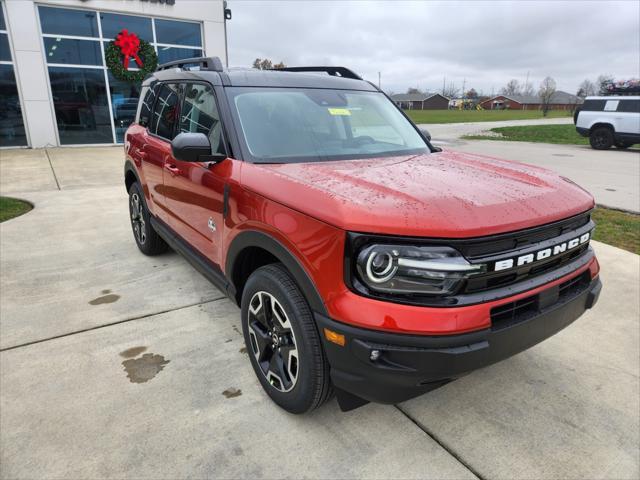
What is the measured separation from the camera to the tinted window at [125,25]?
1475 centimetres

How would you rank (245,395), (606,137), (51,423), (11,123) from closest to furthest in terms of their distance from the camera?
(51,423), (245,395), (11,123), (606,137)

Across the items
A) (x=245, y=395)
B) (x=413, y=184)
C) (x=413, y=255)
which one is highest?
(x=413, y=184)

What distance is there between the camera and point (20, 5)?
43.8 feet

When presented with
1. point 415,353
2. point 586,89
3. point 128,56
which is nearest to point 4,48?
point 128,56

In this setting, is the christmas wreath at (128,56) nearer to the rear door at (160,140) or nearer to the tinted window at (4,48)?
the tinted window at (4,48)

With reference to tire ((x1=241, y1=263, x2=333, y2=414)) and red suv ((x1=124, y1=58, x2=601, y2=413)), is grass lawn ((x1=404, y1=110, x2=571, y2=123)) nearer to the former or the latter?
red suv ((x1=124, y1=58, x2=601, y2=413))

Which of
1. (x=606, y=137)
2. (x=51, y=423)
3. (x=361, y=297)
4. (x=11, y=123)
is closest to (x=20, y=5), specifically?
(x=11, y=123)

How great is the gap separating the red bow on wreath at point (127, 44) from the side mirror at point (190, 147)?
14.7 m

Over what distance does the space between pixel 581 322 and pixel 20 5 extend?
16773 millimetres

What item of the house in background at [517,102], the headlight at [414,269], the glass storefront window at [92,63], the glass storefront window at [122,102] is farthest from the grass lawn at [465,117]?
the house in background at [517,102]

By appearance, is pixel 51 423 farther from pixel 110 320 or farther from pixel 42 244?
pixel 42 244

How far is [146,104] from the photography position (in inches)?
173

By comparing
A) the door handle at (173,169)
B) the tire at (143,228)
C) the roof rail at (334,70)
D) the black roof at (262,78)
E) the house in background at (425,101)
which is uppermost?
the house in background at (425,101)

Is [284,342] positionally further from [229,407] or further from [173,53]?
[173,53]
